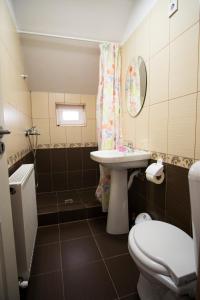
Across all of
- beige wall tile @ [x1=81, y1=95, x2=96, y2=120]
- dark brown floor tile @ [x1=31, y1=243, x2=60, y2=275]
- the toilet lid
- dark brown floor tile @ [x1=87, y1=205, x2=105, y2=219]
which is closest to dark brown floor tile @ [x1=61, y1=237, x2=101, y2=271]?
dark brown floor tile @ [x1=31, y1=243, x2=60, y2=275]

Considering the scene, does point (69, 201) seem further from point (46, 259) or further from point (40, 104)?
point (40, 104)

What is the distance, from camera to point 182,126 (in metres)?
1.11

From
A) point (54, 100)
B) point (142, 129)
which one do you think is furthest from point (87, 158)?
point (142, 129)

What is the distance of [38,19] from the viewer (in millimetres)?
1655

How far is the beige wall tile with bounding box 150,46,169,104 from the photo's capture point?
4.06 feet

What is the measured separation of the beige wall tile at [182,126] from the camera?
1041mm

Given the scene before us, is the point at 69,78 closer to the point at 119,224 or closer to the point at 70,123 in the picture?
the point at 70,123

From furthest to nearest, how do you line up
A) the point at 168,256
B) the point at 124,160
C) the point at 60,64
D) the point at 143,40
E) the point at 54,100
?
the point at 54,100, the point at 60,64, the point at 143,40, the point at 124,160, the point at 168,256

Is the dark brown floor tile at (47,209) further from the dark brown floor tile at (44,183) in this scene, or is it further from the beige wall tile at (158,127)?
the beige wall tile at (158,127)

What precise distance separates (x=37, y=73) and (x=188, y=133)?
1989 millimetres

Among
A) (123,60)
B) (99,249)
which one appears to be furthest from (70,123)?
(99,249)

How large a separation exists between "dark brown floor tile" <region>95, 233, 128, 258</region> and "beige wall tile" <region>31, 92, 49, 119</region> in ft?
6.05

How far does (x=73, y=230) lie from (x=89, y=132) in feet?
4.91

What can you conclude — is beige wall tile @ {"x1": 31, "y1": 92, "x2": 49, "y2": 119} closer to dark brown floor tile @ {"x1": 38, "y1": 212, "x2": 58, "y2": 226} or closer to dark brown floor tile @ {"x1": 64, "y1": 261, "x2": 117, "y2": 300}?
dark brown floor tile @ {"x1": 38, "y1": 212, "x2": 58, "y2": 226}
